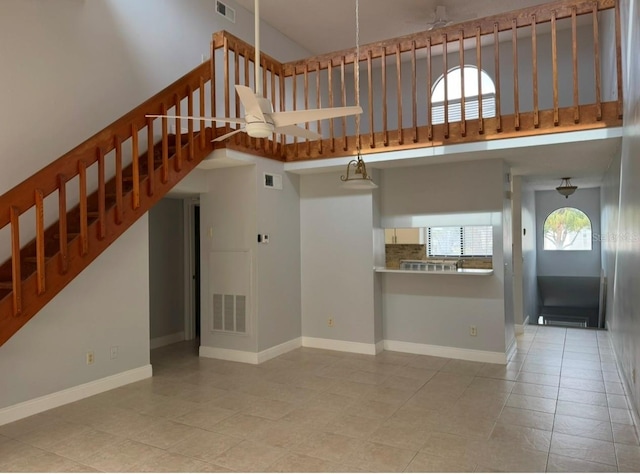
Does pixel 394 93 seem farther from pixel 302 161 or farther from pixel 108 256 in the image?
pixel 108 256

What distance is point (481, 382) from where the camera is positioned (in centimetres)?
469

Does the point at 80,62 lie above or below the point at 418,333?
above

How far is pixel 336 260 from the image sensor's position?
613cm

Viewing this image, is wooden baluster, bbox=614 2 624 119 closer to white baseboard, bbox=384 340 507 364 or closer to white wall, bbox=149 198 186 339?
white baseboard, bbox=384 340 507 364

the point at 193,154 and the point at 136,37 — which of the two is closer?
the point at 193,154

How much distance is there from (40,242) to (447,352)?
4.65 m

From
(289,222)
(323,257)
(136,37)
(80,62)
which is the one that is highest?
(136,37)

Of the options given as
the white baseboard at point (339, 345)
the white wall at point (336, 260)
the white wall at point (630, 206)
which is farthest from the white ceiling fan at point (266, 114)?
the white baseboard at point (339, 345)

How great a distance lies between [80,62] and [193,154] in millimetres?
1438

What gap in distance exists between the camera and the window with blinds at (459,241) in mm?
6059

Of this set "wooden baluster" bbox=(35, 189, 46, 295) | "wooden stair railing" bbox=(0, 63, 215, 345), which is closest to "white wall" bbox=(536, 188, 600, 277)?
"wooden stair railing" bbox=(0, 63, 215, 345)

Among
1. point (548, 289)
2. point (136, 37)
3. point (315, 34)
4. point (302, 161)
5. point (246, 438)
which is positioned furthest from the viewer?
point (548, 289)

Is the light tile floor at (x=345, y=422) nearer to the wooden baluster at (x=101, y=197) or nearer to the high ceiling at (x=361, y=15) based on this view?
the wooden baluster at (x=101, y=197)

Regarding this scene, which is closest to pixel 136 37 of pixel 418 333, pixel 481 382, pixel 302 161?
pixel 302 161
